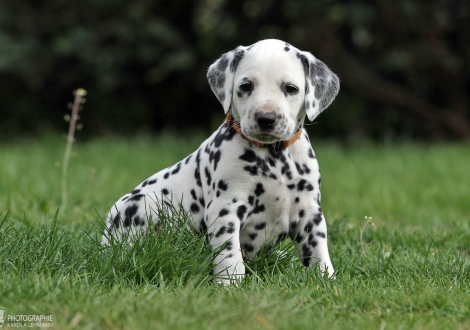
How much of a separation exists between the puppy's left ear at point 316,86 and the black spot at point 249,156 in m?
0.44

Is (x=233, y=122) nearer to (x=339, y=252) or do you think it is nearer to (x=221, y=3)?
(x=339, y=252)

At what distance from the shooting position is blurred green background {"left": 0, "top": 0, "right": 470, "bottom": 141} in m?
12.7

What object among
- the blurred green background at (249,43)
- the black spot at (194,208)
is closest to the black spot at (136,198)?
the black spot at (194,208)

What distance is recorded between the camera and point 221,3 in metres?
13.3

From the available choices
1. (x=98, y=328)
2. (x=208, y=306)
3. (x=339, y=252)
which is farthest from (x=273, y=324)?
(x=339, y=252)

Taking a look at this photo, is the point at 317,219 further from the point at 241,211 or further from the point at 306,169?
the point at 241,211

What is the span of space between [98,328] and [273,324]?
0.83 meters

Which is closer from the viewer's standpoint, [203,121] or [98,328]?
[98,328]

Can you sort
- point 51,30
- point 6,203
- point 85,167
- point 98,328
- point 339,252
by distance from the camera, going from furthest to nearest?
point 51,30 → point 85,167 → point 6,203 → point 339,252 → point 98,328

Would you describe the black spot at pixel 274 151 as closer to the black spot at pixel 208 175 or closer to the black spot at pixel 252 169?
the black spot at pixel 252 169

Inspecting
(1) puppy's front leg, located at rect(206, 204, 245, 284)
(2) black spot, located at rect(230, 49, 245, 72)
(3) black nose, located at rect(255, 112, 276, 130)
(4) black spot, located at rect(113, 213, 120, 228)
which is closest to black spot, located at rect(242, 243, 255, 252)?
(1) puppy's front leg, located at rect(206, 204, 245, 284)

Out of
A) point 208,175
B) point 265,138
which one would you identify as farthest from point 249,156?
point 208,175

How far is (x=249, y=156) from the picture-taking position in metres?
4.19

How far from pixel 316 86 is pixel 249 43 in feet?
30.2
